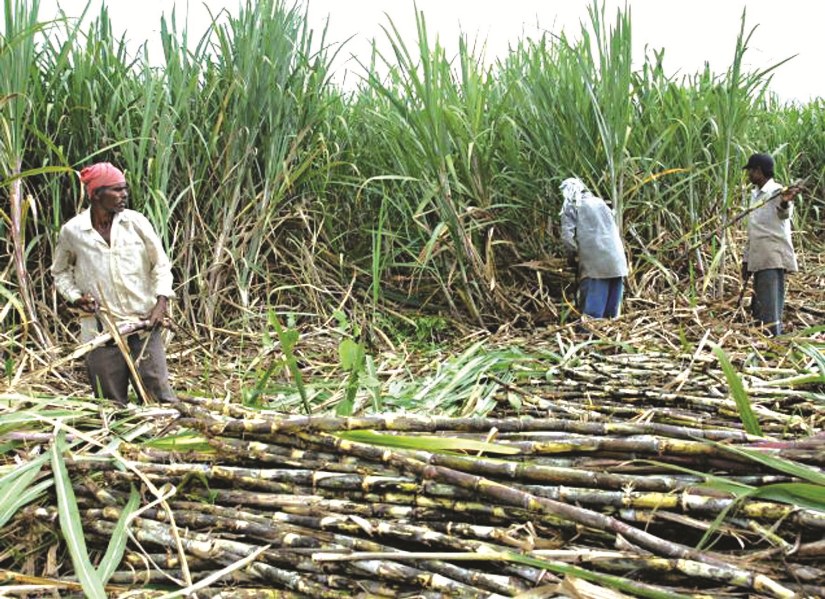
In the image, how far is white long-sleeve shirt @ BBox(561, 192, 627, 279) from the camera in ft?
14.8

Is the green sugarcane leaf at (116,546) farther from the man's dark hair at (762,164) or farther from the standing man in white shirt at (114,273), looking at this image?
the man's dark hair at (762,164)

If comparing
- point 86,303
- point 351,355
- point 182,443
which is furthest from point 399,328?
point 182,443

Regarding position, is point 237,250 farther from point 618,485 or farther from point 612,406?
point 618,485

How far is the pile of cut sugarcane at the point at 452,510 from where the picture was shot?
3.57 feet

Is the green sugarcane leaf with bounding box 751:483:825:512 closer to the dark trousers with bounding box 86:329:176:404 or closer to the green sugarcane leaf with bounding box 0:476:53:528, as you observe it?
the green sugarcane leaf with bounding box 0:476:53:528

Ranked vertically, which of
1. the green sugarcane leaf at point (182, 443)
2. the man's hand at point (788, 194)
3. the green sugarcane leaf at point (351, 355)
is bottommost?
the green sugarcane leaf at point (182, 443)

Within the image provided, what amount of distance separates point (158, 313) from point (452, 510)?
218 cm

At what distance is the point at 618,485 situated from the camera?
123 centimetres

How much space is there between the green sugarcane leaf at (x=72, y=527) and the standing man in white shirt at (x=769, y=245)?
4.22m

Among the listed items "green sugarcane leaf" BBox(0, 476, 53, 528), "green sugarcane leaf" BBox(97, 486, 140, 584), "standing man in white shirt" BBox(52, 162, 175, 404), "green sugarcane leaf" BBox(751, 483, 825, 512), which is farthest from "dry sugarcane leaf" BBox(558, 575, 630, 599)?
"standing man in white shirt" BBox(52, 162, 175, 404)

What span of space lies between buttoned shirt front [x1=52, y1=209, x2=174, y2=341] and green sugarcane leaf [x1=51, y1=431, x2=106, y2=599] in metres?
1.78

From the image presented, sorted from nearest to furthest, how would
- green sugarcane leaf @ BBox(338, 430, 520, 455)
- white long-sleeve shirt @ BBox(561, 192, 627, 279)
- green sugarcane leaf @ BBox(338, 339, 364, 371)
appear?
1. green sugarcane leaf @ BBox(338, 430, 520, 455)
2. green sugarcane leaf @ BBox(338, 339, 364, 371)
3. white long-sleeve shirt @ BBox(561, 192, 627, 279)

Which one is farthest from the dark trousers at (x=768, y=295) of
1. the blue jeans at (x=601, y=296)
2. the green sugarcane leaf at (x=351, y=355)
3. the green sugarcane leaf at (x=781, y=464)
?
the green sugarcane leaf at (x=781, y=464)

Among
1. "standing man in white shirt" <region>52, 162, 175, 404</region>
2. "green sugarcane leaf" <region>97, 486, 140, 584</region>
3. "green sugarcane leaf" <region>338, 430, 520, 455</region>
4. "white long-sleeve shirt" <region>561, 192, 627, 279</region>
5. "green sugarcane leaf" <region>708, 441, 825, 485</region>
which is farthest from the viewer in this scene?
"white long-sleeve shirt" <region>561, 192, 627, 279</region>
